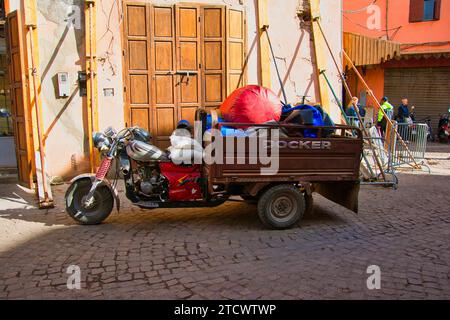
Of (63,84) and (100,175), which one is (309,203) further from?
(63,84)

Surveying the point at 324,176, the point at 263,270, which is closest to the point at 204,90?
the point at 324,176

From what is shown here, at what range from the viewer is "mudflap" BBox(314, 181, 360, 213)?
17.9 feet

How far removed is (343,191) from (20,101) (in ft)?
19.0

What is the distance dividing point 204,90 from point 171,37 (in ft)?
3.99

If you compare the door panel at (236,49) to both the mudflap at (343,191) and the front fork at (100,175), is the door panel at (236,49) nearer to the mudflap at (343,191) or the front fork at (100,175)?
the mudflap at (343,191)

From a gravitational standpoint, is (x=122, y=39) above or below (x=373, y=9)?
below

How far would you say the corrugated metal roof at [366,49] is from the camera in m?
12.9

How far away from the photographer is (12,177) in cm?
822

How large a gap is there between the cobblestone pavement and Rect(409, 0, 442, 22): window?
15383 millimetres

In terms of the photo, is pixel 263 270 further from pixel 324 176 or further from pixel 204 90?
pixel 204 90

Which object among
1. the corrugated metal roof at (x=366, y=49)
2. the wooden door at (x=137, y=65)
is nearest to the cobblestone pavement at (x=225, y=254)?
the wooden door at (x=137, y=65)

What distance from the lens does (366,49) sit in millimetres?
14094

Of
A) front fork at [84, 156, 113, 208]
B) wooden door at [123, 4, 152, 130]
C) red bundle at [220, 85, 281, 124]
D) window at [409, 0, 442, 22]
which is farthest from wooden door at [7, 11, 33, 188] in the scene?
window at [409, 0, 442, 22]

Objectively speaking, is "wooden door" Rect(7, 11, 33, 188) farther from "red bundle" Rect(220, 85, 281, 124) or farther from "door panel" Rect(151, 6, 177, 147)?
"red bundle" Rect(220, 85, 281, 124)
